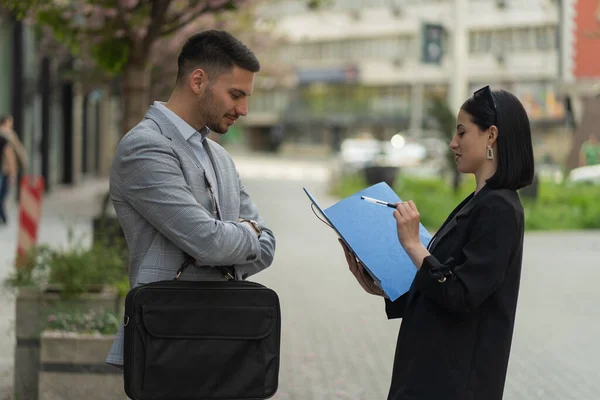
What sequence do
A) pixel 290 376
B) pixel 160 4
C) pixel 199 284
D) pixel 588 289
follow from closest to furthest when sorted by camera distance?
pixel 199 284, pixel 290 376, pixel 160 4, pixel 588 289

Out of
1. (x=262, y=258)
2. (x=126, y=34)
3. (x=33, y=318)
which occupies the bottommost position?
(x=33, y=318)

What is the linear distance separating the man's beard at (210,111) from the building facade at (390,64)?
6600 centimetres

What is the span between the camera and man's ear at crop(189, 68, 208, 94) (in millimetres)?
3598

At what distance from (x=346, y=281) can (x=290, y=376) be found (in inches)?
223

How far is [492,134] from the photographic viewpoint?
3.61 metres

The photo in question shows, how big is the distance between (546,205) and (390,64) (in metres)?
63.6

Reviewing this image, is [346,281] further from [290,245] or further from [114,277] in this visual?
[114,277]

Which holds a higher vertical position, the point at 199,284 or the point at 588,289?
the point at 199,284

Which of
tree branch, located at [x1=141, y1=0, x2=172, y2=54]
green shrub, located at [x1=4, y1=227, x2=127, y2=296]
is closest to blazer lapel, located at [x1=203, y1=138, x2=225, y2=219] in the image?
green shrub, located at [x1=4, y1=227, x2=127, y2=296]

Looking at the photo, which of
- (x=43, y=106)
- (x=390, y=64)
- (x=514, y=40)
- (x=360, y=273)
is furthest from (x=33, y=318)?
(x=390, y=64)

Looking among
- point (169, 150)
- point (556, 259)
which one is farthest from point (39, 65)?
point (169, 150)

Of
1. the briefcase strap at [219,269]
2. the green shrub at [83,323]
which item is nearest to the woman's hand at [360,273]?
the briefcase strap at [219,269]

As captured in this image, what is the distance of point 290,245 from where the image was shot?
1802cm

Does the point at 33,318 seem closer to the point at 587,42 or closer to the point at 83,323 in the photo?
the point at 83,323
